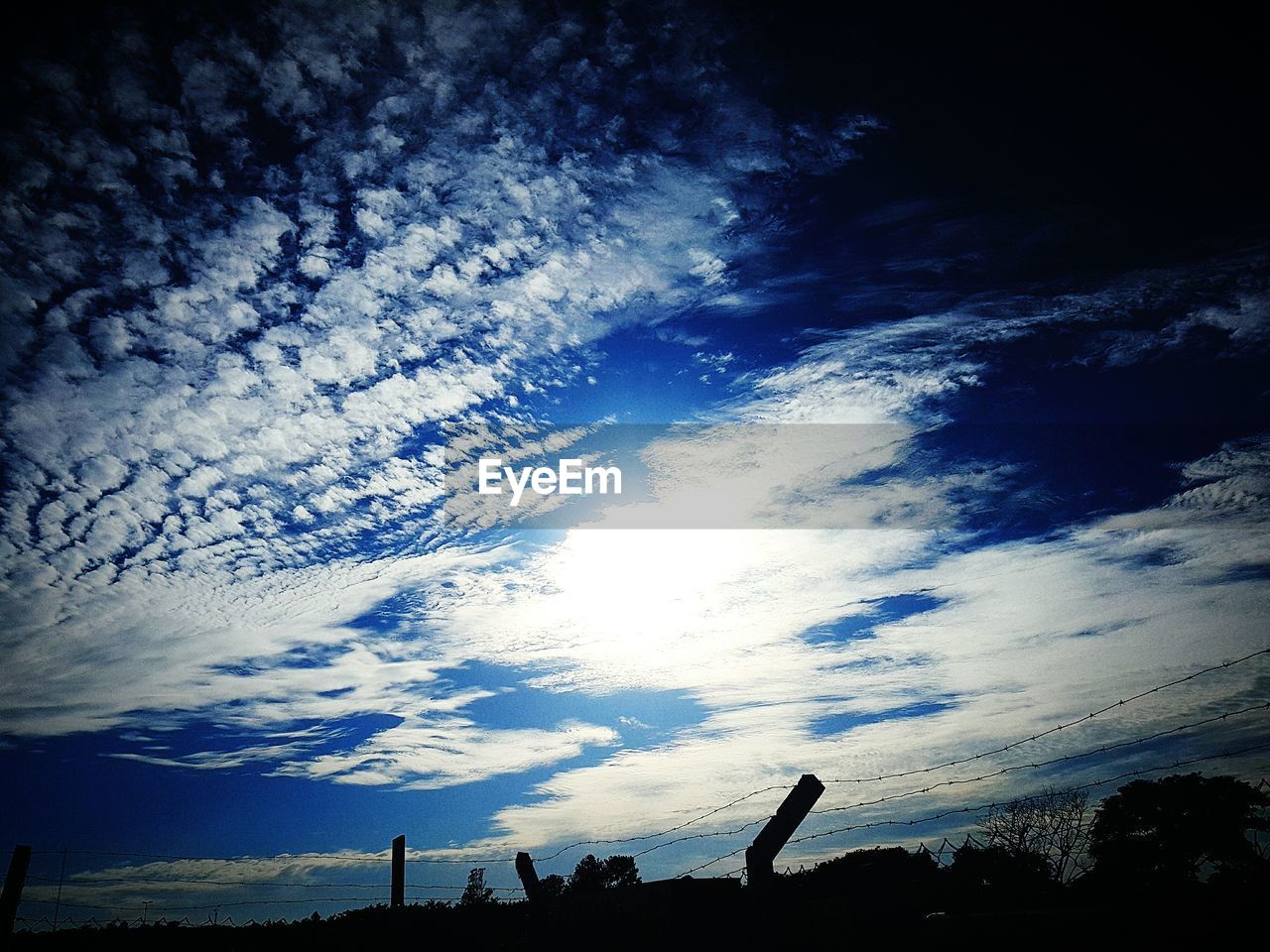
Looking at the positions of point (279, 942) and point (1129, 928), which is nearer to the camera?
point (1129, 928)

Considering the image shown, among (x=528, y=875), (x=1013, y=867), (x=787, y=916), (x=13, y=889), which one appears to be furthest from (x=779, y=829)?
(x=1013, y=867)

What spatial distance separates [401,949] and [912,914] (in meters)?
10.5

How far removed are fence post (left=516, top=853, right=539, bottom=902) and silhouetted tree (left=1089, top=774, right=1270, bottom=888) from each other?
132ft

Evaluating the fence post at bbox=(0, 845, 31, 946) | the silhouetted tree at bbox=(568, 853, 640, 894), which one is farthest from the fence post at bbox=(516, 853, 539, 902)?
the silhouetted tree at bbox=(568, 853, 640, 894)

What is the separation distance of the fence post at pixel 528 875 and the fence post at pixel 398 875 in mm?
3206

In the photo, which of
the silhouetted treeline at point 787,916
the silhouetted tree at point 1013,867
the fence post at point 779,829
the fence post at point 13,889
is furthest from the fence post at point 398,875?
the silhouetted tree at point 1013,867

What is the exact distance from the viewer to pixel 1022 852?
31.8m

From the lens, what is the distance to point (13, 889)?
31.8 ft

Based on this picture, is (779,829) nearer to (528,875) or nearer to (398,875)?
(528,875)

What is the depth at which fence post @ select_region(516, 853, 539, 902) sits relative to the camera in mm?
10219

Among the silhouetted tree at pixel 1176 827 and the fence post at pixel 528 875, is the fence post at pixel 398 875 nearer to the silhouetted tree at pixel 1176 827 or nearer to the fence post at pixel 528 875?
the fence post at pixel 528 875

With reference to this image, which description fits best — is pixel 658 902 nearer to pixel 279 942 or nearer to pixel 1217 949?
pixel 1217 949

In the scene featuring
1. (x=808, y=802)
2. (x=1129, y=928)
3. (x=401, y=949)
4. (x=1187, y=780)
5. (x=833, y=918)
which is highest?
(x=808, y=802)

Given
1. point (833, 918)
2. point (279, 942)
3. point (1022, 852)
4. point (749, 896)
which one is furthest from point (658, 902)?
point (1022, 852)
